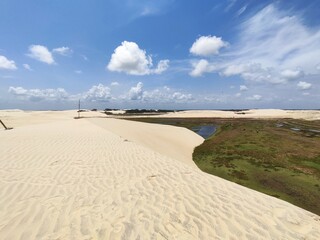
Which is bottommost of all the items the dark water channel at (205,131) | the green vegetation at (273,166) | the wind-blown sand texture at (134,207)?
the dark water channel at (205,131)

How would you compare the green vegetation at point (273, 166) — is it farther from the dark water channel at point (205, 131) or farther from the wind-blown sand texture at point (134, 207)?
the dark water channel at point (205, 131)

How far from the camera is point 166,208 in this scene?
644 cm

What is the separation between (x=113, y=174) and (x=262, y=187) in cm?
803

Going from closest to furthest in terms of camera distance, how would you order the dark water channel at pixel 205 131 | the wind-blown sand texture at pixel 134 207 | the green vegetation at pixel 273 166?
the wind-blown sand texture at pixel 134 207 → the green vegetation at pixel 273 166 → the dark water channel at pixel 205 131

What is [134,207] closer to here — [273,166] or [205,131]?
[273,166]

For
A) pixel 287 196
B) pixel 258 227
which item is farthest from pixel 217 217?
pixel 287 196

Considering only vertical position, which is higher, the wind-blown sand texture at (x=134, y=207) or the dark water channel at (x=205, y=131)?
the wind-blown sand texture at (x=134, y=207)

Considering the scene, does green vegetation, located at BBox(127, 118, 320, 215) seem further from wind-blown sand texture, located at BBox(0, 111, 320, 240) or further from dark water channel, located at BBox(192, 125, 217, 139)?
dark water channel, located at BBox(192, 125, 217, 139)

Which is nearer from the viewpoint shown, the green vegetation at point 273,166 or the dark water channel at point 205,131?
the green vegetation at point 273,166

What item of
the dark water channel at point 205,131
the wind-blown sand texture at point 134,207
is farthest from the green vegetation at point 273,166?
the dark water channel at point 205,131

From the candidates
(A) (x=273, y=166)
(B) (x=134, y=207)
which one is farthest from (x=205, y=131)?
(B) (x=134, y=207)

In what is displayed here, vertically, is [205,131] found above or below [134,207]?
below

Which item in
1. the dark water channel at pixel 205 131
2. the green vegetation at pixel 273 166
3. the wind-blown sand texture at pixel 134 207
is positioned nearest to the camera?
the wind-blown sand texture at pixel 134 207

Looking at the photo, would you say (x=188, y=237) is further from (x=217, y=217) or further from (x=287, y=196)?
(x=287, y=196)
